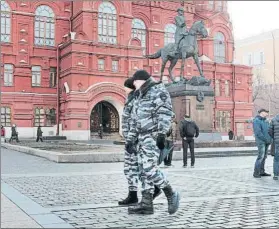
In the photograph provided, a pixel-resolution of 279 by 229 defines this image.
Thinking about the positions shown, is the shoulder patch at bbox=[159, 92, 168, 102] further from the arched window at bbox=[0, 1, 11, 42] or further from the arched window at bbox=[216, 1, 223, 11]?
the arched window at bbox=[216, 1, 223, 11]

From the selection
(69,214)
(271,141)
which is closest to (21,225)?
(69,214)

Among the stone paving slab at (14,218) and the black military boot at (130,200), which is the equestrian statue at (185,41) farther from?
the stone paving slab at (14,218)

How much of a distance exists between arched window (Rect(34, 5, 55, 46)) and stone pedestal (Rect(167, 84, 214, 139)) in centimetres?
2460

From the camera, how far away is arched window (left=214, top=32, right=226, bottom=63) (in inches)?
2087

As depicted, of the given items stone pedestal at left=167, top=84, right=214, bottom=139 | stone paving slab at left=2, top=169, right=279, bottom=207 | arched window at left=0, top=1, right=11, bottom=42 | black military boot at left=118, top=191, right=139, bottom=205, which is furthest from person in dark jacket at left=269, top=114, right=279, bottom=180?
arched window at left=0, top=1, right=11, bottom=42

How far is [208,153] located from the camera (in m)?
17.3

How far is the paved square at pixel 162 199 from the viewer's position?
534cm

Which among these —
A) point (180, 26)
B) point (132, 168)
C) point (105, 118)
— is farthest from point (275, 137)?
point (105, 118)

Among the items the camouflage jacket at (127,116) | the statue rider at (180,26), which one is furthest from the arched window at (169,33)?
the camouflage jacket at (127,116)

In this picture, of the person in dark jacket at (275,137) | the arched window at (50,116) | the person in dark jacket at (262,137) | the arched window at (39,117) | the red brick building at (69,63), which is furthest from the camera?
the arched window at (50,116)

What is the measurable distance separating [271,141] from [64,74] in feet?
104

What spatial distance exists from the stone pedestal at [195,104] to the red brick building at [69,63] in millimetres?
18956

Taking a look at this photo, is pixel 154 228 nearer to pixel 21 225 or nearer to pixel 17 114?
→ pixel 21 225

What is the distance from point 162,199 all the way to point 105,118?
35928mm
